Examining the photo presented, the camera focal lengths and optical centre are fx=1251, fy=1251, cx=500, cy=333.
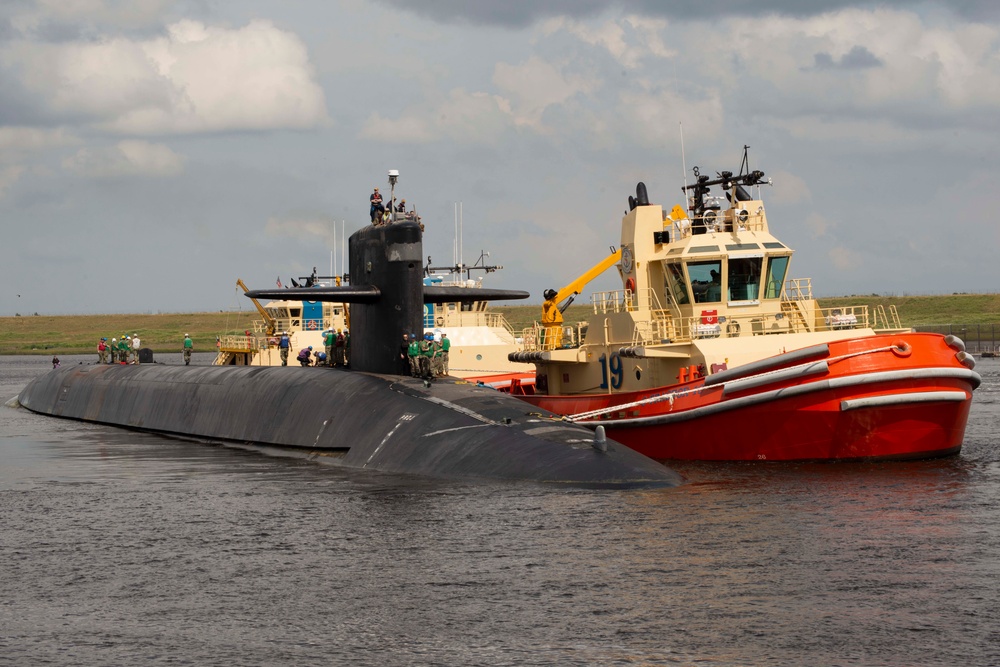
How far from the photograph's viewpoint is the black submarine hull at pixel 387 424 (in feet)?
66.0

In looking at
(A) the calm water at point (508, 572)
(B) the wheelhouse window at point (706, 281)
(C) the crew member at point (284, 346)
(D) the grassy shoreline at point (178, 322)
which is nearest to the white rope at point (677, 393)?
(A) the calm water at point (508, 572)

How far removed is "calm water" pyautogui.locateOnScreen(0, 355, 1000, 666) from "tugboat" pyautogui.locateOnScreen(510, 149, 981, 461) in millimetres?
1023

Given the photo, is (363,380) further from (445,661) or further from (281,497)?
(445,661)

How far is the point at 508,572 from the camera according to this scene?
14633mm

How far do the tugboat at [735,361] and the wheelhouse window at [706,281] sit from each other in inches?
1.0

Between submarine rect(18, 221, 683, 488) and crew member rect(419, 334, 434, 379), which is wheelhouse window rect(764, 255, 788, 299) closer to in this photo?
submarine rect(18, 221, 683, 488)

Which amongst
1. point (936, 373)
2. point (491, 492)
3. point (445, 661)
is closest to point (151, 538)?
point (491, 492)

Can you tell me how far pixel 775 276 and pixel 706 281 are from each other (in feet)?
5.41

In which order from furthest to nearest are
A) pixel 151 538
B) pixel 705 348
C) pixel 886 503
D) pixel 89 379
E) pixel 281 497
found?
1. pixel 89 379
2. pixel 705 348
3. pixel 281 497
4. pixel 886 503
5. pixel 151 538

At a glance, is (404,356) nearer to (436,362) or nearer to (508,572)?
(436,362)

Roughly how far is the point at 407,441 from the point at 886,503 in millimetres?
8336

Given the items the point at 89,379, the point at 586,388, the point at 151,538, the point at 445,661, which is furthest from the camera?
the point at 89,379

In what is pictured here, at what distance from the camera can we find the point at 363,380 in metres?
26.6

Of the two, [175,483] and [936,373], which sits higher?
[936,373]
